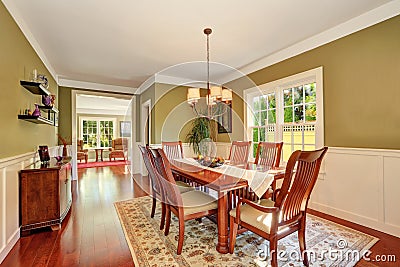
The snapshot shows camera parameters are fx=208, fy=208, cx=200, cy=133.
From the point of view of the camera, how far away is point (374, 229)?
2.43 m

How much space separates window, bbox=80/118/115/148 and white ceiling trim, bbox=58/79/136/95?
495cm

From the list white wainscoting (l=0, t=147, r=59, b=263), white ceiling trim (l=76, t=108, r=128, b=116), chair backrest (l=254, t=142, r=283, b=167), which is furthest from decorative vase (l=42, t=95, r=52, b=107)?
white ceiling trim (l=76, t=108, r=128, b=116)

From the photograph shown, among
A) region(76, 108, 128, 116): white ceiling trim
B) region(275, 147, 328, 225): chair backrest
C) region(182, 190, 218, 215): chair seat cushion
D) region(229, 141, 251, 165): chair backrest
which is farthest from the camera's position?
region(76, 108, 128, 116): white ceiling trim

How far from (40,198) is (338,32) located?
14.4 ft

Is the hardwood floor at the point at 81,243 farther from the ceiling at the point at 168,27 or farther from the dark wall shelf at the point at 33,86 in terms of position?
the ceiling at the point at 168,27

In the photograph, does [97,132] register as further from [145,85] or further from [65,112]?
[145,85]

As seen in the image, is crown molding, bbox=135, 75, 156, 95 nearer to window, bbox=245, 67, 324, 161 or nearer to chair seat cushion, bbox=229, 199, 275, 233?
window, bbox=245, 67, 324, 161

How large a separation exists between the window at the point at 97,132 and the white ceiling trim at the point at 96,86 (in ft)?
16.2

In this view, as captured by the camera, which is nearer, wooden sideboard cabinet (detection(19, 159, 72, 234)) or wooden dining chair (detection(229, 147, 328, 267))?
wooden dining chair (detection(229, 147, 328, 267))

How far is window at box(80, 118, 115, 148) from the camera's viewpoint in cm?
984

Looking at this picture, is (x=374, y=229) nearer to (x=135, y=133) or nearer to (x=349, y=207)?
(x=349, y=207)

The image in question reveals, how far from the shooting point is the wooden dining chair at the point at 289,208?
1.48 metres

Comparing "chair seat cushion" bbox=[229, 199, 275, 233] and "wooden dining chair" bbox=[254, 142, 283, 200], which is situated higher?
"wooden dining chair" bbox=[254, 142, 283, 200]

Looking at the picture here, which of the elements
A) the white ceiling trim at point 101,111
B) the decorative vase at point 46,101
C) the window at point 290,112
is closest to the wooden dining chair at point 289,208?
the window at point 290,112
